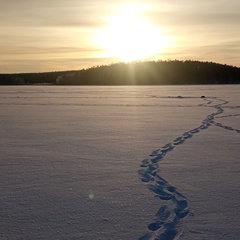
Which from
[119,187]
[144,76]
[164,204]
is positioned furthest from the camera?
[144,76]

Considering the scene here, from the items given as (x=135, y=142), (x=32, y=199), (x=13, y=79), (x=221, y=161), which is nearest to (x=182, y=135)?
(x=135, y=142)

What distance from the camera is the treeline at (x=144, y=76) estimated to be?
97.1 m

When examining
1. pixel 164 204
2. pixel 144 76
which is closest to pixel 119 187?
pixel 164 204

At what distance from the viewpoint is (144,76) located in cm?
10375

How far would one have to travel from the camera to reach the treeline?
97125mm

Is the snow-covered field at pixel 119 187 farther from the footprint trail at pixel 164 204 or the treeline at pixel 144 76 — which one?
the treeline at pixel 144 76

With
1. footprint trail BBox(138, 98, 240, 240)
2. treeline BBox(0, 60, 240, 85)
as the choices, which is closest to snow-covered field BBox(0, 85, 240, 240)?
footprint trail BBox(138, 98, 240, 240)

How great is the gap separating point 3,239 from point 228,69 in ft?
337

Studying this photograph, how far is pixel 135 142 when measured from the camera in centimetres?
836

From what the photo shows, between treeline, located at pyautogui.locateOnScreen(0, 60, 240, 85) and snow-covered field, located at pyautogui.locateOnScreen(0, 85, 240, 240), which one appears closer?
snow-covered field, located at pyautogui.locateOnScreen(0, 85, 240, 240)

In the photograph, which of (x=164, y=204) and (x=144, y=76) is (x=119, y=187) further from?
(x=144, y=76)

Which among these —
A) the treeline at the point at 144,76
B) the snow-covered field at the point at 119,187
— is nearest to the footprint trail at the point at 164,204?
the snow-covered field at the point at 119,187

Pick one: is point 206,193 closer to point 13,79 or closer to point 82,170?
point 82,170

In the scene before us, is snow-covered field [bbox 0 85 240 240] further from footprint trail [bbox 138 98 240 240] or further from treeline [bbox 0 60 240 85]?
treeline [bbox 0 60 240 85]
